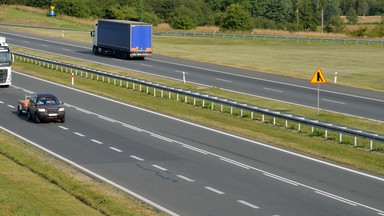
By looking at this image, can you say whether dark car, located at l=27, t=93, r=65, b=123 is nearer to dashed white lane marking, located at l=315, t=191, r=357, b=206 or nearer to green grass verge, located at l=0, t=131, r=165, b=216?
green grass verge, located at l=0, t=131, r=165, b=216

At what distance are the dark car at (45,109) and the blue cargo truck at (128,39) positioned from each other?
36.8 metres

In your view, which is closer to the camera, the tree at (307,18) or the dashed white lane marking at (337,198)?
the dashed white lane marking at (337,198)

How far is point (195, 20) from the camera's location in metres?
150

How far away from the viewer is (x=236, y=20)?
133125 millimetres

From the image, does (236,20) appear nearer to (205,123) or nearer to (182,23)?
(182,23)

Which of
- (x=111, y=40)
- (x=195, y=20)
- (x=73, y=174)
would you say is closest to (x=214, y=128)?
(x=73, y=174)

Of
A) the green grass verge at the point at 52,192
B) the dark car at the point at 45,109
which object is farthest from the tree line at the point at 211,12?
the green grass verge at the point at 52,192

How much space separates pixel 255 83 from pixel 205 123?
21.4 meters

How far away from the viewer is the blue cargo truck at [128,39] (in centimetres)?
7494

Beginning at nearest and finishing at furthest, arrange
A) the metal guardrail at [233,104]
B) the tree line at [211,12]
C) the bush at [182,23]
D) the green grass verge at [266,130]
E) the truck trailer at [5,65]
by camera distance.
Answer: the green grass verge at [266,130], the metal guardrail at [233,104], the truck trailer at [5,65], the bush at [182,23], the tree line at [211,12]

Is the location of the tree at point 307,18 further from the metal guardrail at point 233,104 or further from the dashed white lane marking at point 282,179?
the dashed white lane marking at point 282,179

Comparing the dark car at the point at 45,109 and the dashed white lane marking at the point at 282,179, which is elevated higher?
the dark car at the point at 45,109

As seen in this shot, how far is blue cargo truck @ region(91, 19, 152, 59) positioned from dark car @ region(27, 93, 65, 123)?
36842 millimetres

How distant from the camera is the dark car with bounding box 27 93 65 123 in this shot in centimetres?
3691
